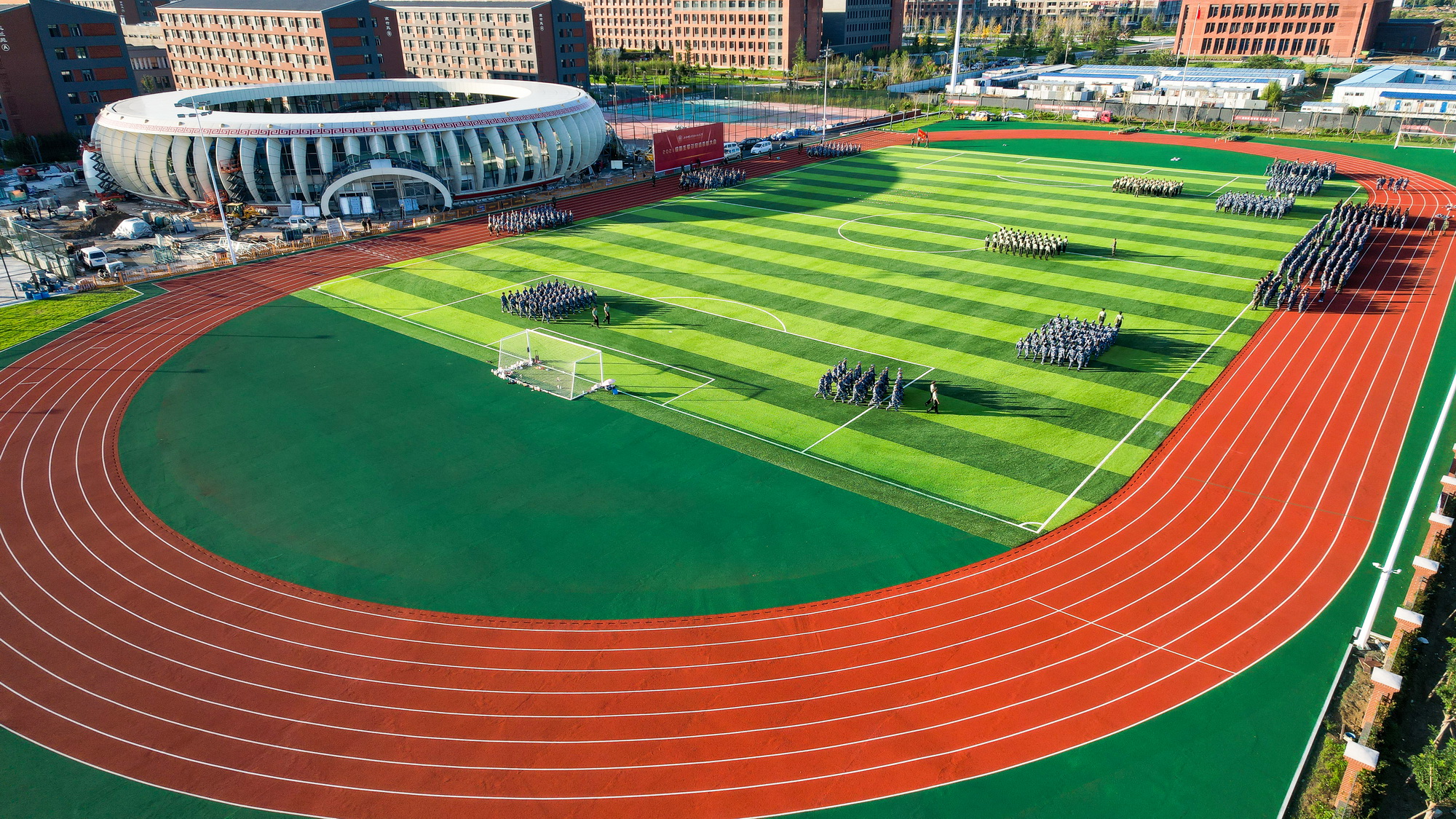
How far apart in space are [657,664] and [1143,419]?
73.4 feet

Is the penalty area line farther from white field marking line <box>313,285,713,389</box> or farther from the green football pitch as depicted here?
the green football pitch

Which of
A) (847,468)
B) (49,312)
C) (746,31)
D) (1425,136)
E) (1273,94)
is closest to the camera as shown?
(847,468)

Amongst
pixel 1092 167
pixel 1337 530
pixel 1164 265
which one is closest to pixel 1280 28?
pixel 1092 167

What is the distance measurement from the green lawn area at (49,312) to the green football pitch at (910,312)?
12.4 metres

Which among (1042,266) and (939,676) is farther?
→ (1042,266)

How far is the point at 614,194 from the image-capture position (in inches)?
2847

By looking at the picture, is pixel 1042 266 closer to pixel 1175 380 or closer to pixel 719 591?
pixel 1175 380

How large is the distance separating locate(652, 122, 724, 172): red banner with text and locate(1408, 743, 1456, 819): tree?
67957mm

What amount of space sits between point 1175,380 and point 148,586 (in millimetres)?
39072

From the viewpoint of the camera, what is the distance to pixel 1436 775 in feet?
51.4

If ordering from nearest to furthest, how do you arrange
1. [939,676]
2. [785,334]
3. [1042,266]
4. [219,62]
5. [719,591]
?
[939,676]
[719,591]
[785,334]
[1042,266]
[219,62]

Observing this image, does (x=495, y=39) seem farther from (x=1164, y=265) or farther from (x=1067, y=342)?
(x=1067, y=342)

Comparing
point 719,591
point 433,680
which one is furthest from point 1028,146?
point 433,680

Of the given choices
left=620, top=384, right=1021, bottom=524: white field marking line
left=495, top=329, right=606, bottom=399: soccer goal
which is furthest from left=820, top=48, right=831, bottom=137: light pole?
left=620, top=384, right=1021, bottom=524: white field marking line
